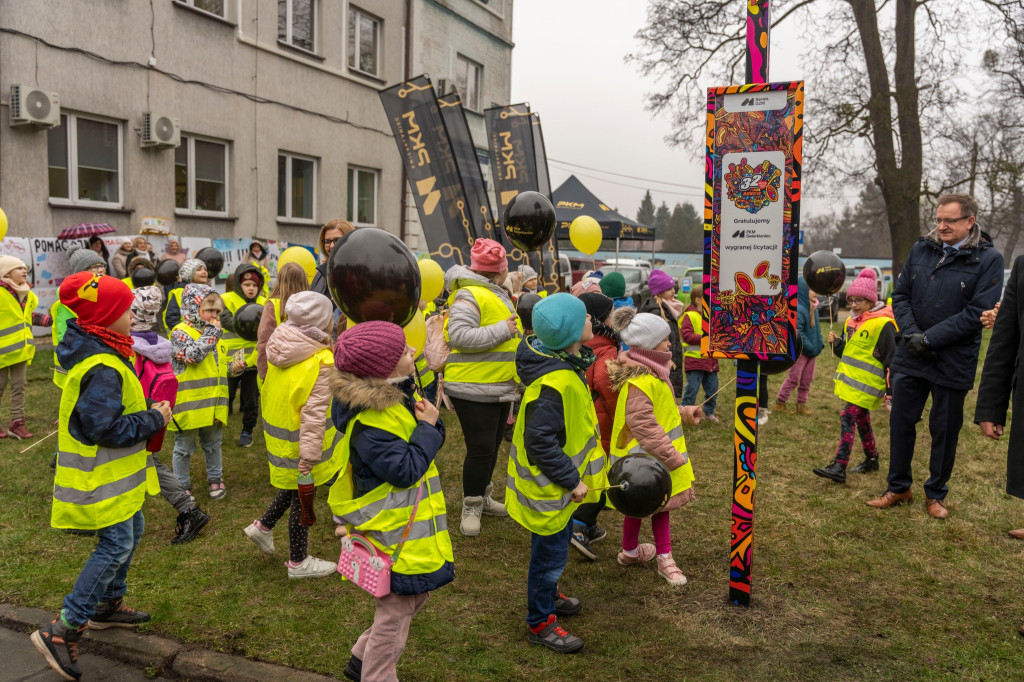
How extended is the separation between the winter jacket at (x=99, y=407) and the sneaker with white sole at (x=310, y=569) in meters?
1.31

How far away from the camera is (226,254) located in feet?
45.0

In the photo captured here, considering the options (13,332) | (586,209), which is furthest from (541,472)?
(586,209)

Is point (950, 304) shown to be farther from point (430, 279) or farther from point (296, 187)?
point (296, 187)

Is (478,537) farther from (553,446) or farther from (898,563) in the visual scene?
(898,563)

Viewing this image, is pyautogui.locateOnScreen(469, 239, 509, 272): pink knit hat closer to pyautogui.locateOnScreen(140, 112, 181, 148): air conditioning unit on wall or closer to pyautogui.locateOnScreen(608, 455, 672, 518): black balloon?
pyautogui.locateOnScreen(608, 455, 672, 518): black balloon

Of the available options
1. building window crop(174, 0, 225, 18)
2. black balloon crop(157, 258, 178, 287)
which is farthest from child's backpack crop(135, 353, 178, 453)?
building window crop(174, 0, 225, 18)

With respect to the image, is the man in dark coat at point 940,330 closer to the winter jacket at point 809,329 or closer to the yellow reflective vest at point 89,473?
the winter jacket at point 809,329

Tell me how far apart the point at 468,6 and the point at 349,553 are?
20414mm

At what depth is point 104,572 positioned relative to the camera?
346 cm

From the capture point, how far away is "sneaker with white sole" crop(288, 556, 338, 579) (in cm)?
436

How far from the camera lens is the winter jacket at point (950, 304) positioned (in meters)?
5.11

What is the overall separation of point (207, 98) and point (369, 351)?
12.4 metres

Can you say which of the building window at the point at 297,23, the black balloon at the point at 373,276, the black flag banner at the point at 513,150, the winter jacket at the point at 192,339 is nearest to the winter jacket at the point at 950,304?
the black balloon at the point at 373,276

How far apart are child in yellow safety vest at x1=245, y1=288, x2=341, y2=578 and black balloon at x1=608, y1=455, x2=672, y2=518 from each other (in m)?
1.63
